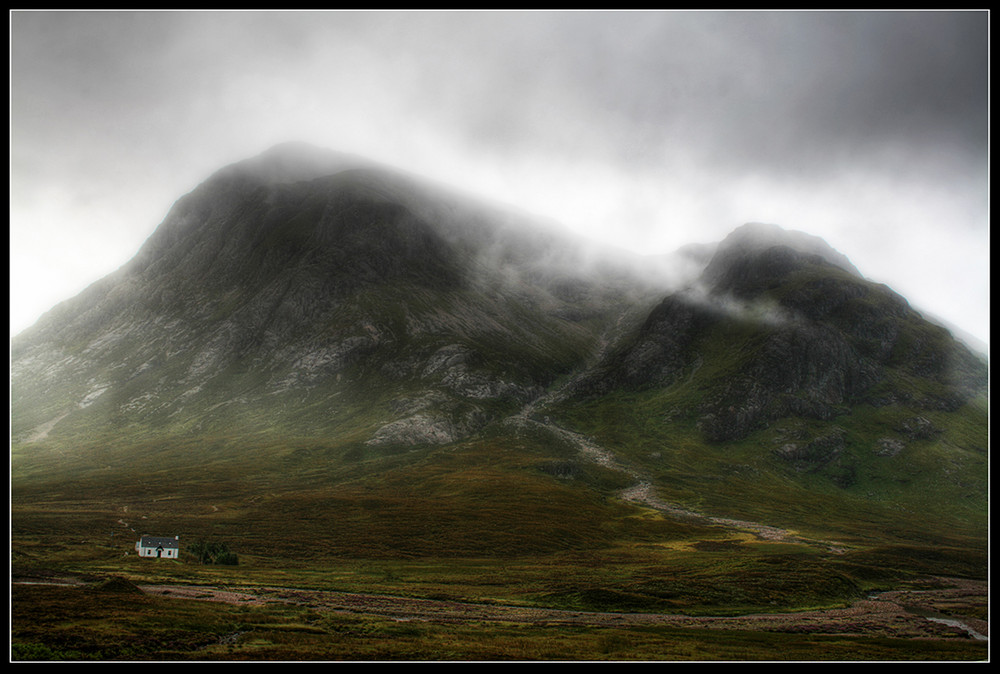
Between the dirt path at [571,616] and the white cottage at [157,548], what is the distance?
28205 millimetres

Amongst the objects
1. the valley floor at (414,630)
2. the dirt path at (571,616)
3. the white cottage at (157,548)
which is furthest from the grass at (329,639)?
the white cottage at (157,548)

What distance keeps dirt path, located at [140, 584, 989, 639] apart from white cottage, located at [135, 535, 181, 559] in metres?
28.2

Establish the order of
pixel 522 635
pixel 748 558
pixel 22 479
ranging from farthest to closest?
1. pixel 22 479
2. pixel 748 558
3. pixel 522 635

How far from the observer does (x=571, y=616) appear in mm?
63375

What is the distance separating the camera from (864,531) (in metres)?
150

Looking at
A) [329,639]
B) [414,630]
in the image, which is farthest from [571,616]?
[329,639]

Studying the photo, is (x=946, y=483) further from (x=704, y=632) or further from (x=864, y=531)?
(x=704, y=632)

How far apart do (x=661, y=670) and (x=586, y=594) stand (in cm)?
5103

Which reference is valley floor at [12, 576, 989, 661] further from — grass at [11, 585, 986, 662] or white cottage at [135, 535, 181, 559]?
white cottage at [135, 535, 181, 559]

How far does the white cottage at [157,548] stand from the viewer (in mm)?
90188

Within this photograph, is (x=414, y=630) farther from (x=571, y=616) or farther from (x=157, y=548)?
(x=157, y=548)

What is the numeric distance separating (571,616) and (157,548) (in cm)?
7449

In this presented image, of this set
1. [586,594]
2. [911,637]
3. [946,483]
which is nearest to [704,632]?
[586,594]

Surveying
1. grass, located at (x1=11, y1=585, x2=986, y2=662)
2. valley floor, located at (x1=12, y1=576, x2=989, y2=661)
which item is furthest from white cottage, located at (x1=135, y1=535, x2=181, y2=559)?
grass, located at (x1=11, y1=585, x2=986, y2=662)
